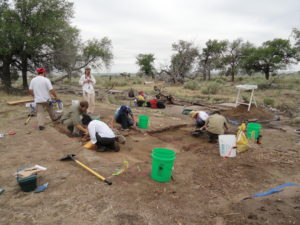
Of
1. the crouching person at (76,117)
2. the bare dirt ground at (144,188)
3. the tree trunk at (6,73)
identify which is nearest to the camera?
the bare dirt ground at (144,188)

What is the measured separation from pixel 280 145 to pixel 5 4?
45.1 ft

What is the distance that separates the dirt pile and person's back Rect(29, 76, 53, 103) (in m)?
6.69

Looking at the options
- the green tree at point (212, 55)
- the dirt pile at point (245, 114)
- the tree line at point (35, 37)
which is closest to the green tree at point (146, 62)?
the green tree at point (212, 55)

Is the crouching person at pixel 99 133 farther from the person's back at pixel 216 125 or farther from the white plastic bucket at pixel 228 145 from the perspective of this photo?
the person's back at pixel 216 125

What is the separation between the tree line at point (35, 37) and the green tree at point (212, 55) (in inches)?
910

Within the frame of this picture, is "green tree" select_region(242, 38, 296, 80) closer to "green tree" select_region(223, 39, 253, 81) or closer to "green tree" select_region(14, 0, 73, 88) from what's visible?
"green tree" select_region(223, 39, 253, 81)

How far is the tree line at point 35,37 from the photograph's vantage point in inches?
409

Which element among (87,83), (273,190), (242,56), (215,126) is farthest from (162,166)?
(242,56)

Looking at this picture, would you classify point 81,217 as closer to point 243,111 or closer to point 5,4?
point 243,111

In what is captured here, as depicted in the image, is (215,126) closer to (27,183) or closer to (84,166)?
(84,166)

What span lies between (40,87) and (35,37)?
736 centimetres

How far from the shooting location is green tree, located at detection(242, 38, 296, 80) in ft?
80.1

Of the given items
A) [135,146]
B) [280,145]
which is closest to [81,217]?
[135,146]

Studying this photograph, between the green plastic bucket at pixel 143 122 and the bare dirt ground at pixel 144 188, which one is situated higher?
the green plastic bucket at pixel 143 122
